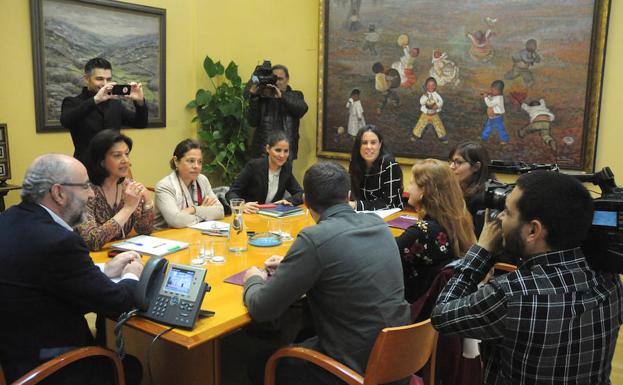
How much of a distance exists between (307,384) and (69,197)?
1044mm

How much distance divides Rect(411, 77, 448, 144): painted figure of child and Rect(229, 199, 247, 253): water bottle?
2938 mm

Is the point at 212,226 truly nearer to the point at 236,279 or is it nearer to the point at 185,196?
the point at 185,196

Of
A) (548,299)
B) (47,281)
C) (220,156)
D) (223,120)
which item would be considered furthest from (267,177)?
(548,299)

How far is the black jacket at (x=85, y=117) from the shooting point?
371cm

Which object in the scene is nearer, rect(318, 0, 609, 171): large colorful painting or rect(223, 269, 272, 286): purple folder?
rect(223, 269, 272, 286): purple folder

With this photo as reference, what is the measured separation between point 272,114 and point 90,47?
1.71 meters

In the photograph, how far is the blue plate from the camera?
2.81m

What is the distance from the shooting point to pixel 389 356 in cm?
176

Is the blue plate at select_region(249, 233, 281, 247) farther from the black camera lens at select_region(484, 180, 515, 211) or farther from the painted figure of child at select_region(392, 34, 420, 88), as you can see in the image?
the painted figure of child at select_region(392, 34, 420, 88)

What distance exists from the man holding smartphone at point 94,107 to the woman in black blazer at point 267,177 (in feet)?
3.05

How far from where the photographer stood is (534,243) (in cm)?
146

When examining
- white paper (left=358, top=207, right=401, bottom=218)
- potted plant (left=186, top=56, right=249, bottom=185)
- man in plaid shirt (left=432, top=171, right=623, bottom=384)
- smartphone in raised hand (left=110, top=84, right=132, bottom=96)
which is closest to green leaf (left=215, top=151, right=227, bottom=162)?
potted plant (left=186, top=56, right=249, bottom=185)

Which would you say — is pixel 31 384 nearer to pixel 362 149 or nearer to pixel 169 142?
pixel 362 149

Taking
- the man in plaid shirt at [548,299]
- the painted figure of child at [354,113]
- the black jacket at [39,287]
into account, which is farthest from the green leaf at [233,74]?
the man in plaid shirt at [548,299]
